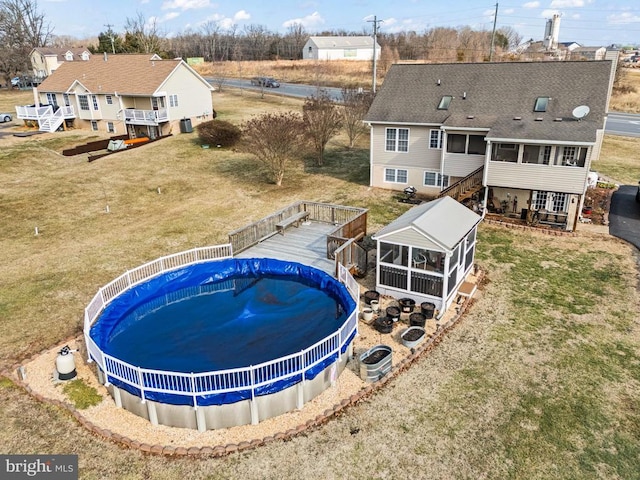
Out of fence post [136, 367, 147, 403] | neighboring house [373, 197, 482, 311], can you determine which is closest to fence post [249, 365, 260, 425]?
fence post [136, 367, 147, 403]

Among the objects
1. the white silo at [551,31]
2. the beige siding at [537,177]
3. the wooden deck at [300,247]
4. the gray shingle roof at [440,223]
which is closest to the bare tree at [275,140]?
the wooden deck at [300,247]

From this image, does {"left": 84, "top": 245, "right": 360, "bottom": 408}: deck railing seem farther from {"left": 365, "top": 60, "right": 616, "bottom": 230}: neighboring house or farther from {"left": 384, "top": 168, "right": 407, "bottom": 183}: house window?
{"left": 384, "top": 168, "right": 407, "bottom": 183}: house window

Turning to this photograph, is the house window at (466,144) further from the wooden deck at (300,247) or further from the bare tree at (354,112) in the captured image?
the bare tree at (354,112)

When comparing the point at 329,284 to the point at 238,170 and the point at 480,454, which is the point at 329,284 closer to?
the point at 480,454

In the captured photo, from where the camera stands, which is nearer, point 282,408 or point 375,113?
point 282,408

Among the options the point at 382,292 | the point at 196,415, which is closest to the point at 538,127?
the point at 382,292
